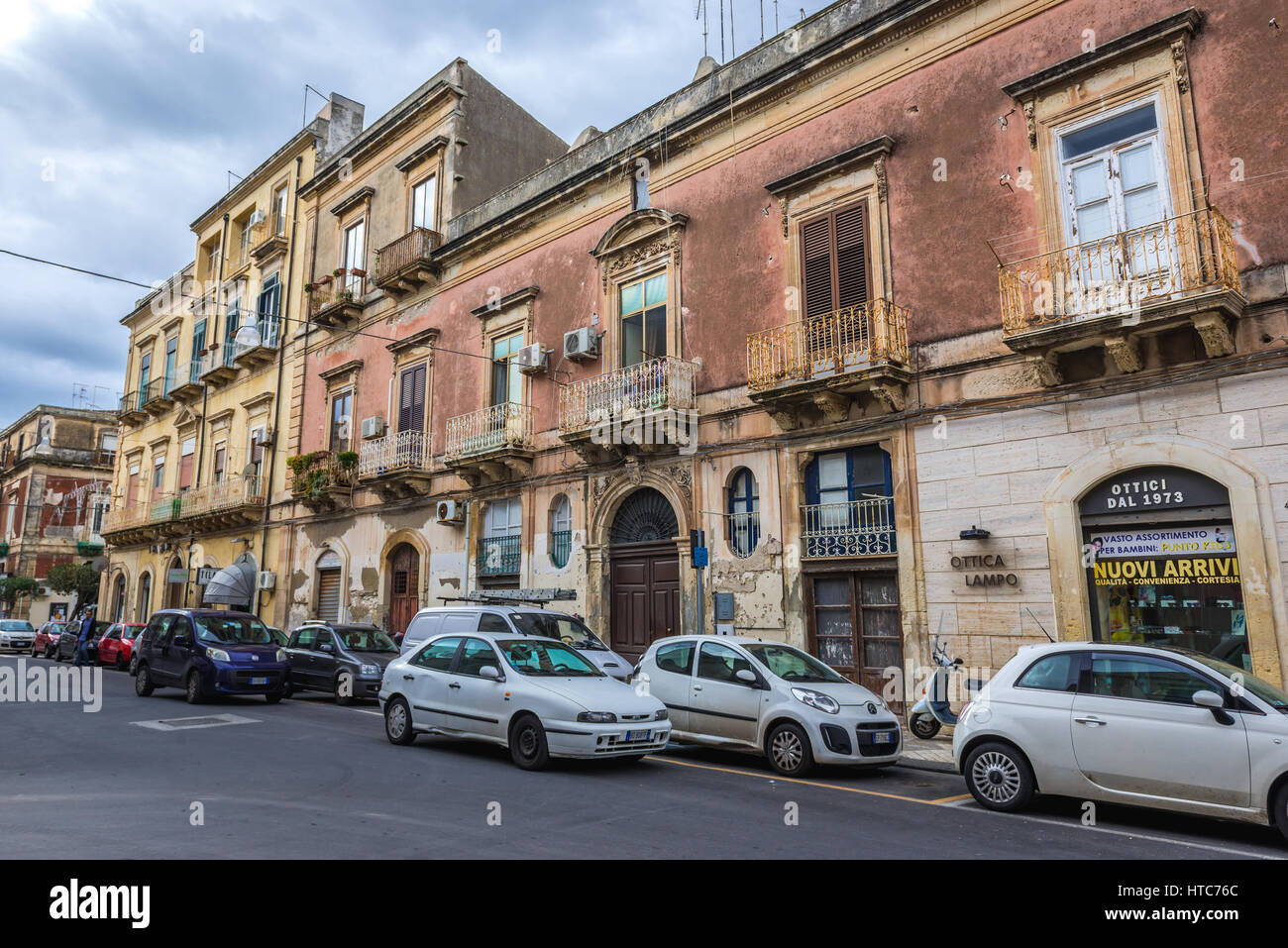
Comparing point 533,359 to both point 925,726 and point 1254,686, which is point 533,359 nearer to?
point 925,726

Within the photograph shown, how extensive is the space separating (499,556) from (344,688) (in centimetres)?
505

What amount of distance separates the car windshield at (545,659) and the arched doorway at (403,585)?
1235cm

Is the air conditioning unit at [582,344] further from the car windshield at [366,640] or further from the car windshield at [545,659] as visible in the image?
the car windshield at [545,659]

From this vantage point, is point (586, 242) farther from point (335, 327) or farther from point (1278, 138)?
point (1278, 138)

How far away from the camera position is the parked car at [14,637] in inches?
1363

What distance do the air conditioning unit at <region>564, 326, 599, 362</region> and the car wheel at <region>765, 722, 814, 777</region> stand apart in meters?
10.3

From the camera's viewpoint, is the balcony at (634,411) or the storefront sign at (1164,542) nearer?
the storefront sign at (1164,542)

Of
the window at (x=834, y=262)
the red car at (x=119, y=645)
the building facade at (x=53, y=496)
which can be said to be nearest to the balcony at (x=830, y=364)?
the window at (x=834, y=262)

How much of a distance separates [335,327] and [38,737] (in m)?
17.3

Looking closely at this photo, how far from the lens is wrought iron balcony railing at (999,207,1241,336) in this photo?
396 inches

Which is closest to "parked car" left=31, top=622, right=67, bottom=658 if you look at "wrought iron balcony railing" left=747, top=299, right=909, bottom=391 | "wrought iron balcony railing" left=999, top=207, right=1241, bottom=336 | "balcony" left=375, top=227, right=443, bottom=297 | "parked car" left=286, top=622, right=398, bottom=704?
"balcony" left=375, top=227, right=443, bottom=297

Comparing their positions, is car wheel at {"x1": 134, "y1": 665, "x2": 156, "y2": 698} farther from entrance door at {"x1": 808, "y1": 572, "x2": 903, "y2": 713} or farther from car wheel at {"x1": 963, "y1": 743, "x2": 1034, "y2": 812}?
car wheel at {"x1": 963, "y1": 743, "x2": 1034, "y2": 812}

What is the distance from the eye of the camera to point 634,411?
16359mm
